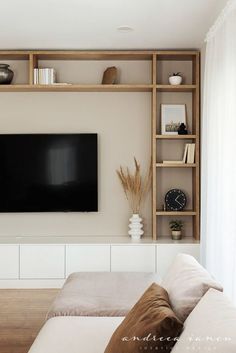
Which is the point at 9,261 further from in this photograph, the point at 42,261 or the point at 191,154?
the point at 191,154

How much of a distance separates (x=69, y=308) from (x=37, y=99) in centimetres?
335

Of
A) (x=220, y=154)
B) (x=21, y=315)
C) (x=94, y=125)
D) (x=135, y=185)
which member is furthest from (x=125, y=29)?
(x=21, y=315)

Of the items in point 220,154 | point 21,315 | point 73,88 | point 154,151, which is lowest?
point 21,315

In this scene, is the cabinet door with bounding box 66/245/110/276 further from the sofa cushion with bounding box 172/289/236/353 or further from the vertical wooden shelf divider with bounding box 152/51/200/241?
the sofa cushion with bounding box 172/289/236/353

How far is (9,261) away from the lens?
527cm

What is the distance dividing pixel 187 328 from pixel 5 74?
4.27 metres

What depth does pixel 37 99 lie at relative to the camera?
5.67m

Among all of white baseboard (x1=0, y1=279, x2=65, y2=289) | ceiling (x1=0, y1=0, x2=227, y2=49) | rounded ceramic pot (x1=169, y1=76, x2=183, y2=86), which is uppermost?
ceiling (x1=0, y1=0, x2=227, y2=49)

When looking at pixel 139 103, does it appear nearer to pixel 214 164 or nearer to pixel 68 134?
pixel 68 134

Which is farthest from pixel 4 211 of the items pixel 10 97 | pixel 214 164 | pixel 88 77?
pixel 214 164

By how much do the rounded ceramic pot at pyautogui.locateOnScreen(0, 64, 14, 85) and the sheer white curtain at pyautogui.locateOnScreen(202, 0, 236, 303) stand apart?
2.25 m

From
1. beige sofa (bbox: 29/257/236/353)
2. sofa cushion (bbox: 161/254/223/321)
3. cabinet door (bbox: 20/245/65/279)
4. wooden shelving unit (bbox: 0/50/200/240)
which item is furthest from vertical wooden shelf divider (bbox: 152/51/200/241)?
sofa cushion (bbox: 161/254/223/321)

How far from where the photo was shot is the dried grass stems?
217 inches

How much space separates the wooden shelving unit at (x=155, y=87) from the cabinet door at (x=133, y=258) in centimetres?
27
